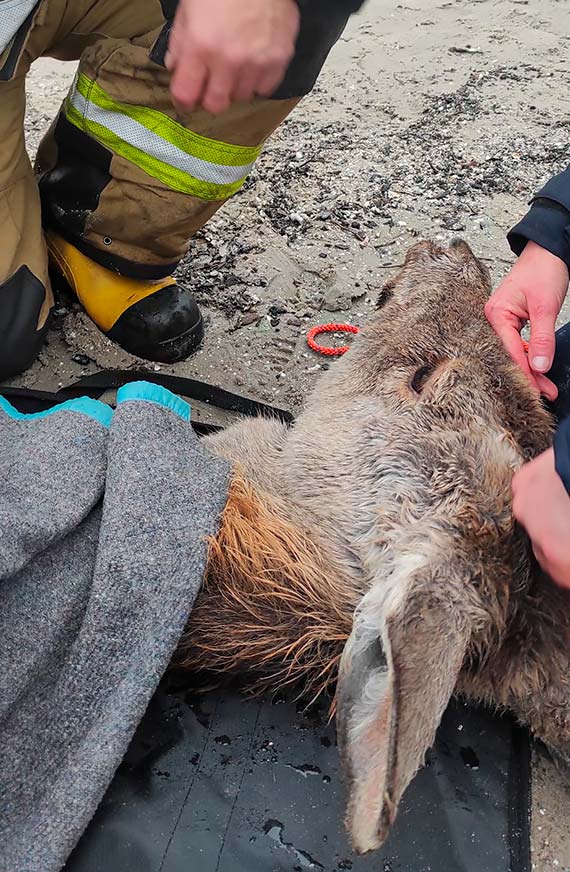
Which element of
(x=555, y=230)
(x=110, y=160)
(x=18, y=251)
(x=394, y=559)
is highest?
(x=555, y=230)

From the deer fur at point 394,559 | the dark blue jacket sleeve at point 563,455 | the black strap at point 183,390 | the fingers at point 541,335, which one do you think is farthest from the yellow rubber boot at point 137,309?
the dark blue jacket sleeve at point 563,455

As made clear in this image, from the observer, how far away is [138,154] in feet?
12.7

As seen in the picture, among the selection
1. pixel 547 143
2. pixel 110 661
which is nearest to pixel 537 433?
pixel 110 661

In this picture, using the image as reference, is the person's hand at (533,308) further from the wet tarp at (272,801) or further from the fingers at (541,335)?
the wet tarp at (272,801)

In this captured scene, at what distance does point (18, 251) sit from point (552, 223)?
2452mm

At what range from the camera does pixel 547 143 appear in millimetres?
5934

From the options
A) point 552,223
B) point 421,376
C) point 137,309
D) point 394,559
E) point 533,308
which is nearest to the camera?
point 394,559

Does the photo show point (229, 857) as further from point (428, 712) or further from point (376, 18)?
point (376, 18)

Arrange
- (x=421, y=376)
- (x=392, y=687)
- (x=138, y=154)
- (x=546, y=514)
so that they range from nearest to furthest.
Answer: (x=392, y=687) → (x=546, y=514) → (x=421, y=376) → (x=138, y=154)

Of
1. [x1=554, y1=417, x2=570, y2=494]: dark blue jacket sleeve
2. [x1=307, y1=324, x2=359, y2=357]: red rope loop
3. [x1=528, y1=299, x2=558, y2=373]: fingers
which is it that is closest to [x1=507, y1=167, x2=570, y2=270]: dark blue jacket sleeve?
[x1=528, y1=299, x2=558, y2=373]: fingers

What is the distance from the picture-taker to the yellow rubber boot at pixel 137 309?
4.23m

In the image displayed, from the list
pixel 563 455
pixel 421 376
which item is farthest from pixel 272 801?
pixel 421 376

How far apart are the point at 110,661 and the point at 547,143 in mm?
5244

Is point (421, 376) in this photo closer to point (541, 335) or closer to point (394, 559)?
point (541, 335)
